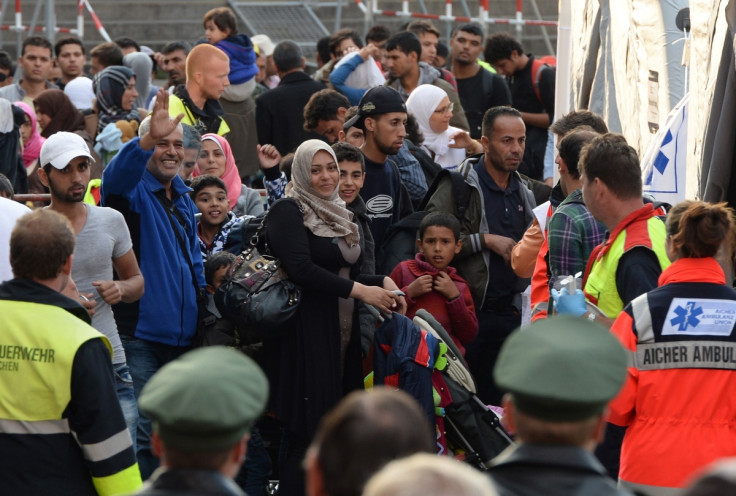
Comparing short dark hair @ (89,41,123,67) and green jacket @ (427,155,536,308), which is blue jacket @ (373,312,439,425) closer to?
green jacket @ (427,155,536,308)

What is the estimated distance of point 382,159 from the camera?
7859 mm

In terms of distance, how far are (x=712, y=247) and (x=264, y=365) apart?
2.68m

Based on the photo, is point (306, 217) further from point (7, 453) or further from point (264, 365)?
point (7, 453)

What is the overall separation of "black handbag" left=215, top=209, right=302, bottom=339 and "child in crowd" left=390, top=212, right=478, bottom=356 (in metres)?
1.10

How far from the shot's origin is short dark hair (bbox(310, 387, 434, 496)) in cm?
254

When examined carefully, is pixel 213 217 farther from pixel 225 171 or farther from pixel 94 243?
pixel 94 243

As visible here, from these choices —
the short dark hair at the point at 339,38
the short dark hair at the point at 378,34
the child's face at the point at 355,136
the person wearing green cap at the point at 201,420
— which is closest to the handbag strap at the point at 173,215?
the child's face at the point at 355,136

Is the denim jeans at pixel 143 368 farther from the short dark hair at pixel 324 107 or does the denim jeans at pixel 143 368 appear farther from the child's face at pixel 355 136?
the short dark hair at pixel 324 107

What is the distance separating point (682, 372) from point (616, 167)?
945 mm

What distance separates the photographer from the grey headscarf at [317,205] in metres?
6.46

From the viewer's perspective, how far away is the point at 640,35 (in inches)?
336

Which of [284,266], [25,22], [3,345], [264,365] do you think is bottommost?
[25,22]

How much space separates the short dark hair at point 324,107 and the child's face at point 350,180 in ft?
5.18

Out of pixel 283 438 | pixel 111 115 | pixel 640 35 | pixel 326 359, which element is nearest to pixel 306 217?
pixel 326 359
